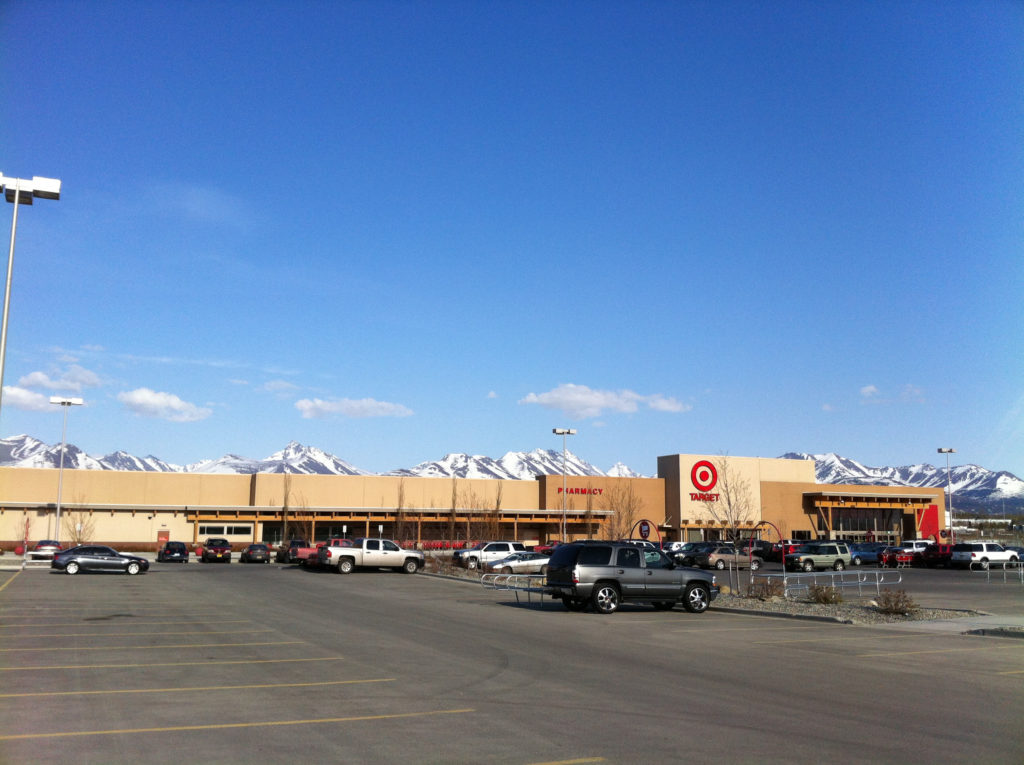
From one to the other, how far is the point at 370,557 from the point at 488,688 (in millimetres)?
30876

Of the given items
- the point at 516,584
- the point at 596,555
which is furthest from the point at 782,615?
the point at 516,584

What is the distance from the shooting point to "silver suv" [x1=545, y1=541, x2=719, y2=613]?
75.0 ft

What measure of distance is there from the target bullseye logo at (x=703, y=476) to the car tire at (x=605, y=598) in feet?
206

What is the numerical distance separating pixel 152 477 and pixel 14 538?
10.8 m

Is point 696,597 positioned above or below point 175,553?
above

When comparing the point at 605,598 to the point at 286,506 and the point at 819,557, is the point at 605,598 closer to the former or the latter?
the point at 819,557

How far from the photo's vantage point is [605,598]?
903 inches

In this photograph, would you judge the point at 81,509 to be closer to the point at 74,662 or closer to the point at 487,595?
the point at 487,595

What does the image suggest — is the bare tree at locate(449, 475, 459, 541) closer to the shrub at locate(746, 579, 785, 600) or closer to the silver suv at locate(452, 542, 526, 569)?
the silver suv at locate(452, 542, 526, 569)

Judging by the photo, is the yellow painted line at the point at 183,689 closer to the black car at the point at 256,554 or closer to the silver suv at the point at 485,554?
the silver suv at the point at 485,554

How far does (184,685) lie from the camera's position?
449 inches

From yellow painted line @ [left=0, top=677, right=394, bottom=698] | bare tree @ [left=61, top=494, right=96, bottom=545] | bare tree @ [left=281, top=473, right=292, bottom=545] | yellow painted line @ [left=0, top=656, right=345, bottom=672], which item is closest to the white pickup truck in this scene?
yellow painted line @ [left=0, top=656, right=345, bottom=672]

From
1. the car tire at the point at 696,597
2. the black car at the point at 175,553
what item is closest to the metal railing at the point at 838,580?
the car tire at the point at 696,597

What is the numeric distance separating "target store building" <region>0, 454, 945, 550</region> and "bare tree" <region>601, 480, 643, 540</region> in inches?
5.7
